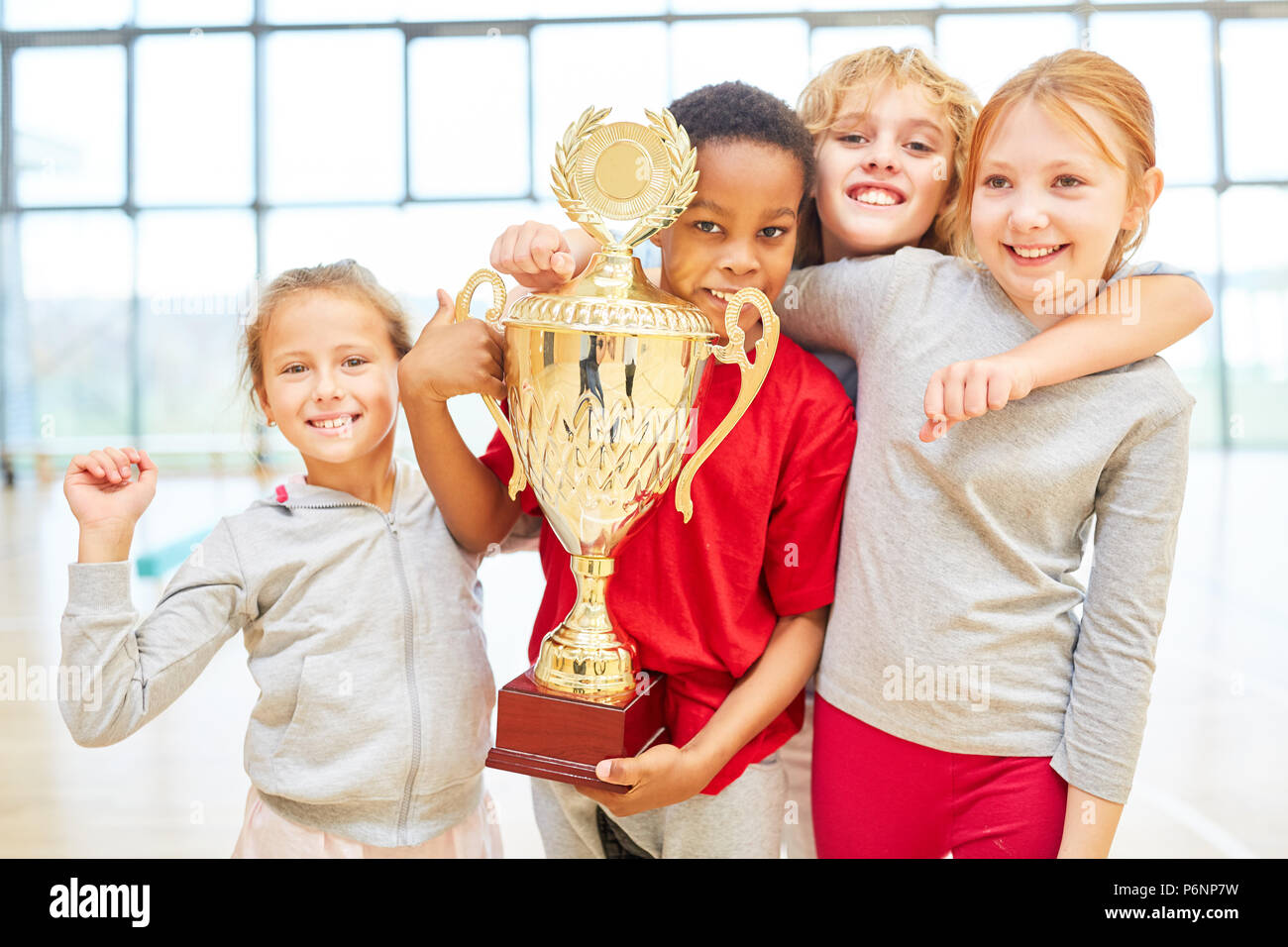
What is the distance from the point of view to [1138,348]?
3.20ft

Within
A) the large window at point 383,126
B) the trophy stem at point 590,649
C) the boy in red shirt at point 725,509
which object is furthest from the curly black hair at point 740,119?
the large window at point 383,126

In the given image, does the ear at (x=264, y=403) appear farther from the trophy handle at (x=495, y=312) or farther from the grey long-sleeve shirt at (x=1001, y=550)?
the grey long-sleeve shirt at (x=1001, y=550)

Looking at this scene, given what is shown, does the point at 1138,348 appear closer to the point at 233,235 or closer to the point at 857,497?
the point at 857,497

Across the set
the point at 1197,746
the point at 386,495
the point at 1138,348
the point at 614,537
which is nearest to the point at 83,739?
the point at 386,495

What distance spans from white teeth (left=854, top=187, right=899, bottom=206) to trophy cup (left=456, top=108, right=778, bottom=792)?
32 cm

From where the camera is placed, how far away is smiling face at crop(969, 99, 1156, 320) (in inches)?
38.2

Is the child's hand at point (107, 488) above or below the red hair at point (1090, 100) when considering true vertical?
below

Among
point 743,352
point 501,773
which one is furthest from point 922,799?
point 501,773

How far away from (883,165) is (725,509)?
46 centimetres

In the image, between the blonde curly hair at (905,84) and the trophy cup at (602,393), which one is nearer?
the trophy cup at (602,393)

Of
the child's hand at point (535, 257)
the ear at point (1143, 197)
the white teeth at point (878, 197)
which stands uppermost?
the white teeth at point (878, 197)

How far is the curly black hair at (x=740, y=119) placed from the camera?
991 mm

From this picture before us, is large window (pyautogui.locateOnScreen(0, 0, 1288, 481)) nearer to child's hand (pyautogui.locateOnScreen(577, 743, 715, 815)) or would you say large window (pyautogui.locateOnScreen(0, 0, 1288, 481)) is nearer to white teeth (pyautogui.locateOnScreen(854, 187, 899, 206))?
white teeth (pyautogui.locateOnScreen(854, 187, 899, 206))

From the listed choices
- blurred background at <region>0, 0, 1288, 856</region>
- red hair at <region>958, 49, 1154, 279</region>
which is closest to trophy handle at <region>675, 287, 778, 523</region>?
red hair at <region>958, 49, 1154, 279</region>
